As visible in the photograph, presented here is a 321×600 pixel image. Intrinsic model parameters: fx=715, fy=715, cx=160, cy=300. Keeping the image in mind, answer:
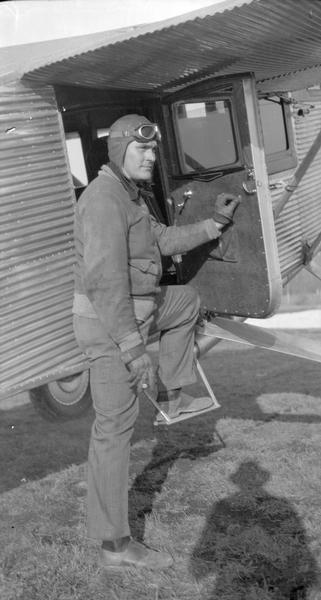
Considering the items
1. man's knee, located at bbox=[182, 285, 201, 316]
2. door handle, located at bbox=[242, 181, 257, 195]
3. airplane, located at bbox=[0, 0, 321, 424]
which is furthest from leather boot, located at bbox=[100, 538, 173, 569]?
door handle, located at bbox=[242, 181, 257, 195]

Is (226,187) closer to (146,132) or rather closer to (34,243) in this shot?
(146,132)

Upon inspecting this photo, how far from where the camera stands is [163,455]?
6117 mm

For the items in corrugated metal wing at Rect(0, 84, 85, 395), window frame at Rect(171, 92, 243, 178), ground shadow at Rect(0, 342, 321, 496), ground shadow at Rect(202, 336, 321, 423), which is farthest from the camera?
ground shadow at Rect(202, 336, 321, 423)

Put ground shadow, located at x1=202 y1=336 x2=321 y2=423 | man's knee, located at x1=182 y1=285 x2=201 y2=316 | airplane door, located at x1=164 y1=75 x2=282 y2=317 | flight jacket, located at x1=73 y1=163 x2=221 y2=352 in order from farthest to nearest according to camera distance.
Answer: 1. ground shadow, located at x1=202 y1=336 x2=321 y2=423
2. man's knee, located at x1=182 y1=285 x2=201 y2=316
3. airplane door, located at x1=164 y1=75 x2=282 y2=317
4. flight jacket, located at x1=73 y1=163 x2=221 y2=352

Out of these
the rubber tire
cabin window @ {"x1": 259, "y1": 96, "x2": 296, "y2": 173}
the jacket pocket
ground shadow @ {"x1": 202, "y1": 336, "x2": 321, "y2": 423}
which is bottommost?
ground shadow @ {"x1": 202, "y1": 336, "x2": 321, "y2": 423}

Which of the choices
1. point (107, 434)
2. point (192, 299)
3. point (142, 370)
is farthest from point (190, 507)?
point (142, 370)

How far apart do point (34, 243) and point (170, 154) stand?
1.42 meters

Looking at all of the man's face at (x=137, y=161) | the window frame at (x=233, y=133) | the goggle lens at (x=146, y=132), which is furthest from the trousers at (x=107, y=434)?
the window frame at (x=233, y=133)

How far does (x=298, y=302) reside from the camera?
22781mm

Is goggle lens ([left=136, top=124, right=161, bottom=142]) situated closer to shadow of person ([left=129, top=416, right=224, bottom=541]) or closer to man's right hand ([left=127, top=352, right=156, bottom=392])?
man's right hand ([left=127, top=352, right=156, bottom=392])

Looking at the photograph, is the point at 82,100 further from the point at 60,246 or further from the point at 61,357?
the point at 61,357

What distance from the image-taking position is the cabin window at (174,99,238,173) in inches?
194

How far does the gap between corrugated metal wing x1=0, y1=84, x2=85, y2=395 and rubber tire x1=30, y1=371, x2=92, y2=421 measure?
7.58 ft

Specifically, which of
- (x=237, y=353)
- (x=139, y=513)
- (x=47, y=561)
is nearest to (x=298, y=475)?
(x=139, y=513)
